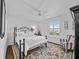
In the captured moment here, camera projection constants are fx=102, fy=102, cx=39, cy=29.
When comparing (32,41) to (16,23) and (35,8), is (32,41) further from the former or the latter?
(35,8)

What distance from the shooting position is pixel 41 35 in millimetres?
2234

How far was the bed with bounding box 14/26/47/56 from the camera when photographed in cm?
209

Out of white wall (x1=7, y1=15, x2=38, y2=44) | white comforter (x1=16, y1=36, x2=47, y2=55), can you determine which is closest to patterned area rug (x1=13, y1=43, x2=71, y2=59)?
white comforter (x1=16, y1=36, x2=47, y2=55)

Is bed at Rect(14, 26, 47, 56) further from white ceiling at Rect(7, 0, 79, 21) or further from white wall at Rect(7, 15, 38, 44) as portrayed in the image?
Result: white ceiling at Rect(7, 0, 79, 21)

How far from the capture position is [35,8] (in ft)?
7.29

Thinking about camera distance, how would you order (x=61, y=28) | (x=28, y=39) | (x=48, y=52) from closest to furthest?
(x=61, y=28)
(x=28, y=39)
(x=48, y=52)

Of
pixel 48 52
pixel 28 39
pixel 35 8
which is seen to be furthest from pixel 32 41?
pixel 35 8

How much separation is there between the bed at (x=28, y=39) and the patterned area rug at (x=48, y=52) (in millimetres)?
101

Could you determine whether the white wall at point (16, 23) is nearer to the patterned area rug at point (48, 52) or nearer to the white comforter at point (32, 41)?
the white comforter at point (32, 41)

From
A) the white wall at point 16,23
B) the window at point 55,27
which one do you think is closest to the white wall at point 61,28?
the window at point 55,27

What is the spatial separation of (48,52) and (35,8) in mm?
1016

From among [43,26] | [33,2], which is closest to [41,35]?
[43,26]

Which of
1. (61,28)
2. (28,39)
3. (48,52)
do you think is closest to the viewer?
(61,28)

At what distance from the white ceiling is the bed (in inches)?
12.0
